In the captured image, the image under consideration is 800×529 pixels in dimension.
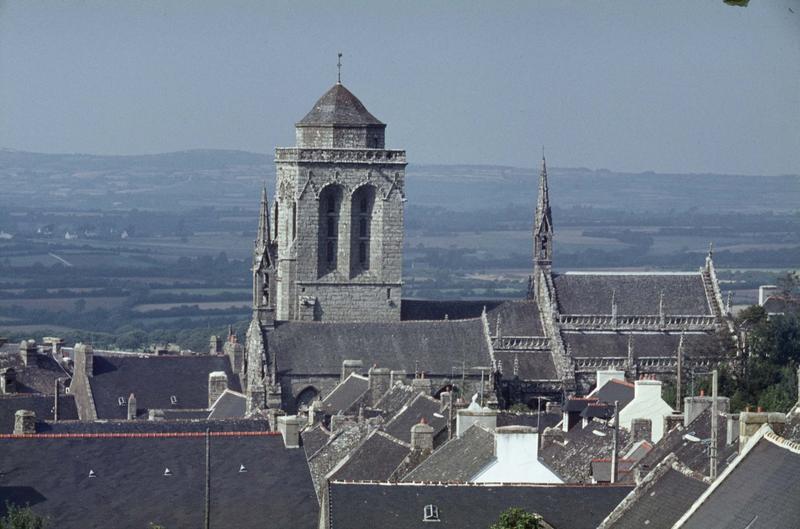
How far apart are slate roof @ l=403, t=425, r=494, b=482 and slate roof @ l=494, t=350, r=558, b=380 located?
46427mm

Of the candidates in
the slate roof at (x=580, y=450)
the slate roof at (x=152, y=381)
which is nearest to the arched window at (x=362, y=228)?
the slate roof at (x=152, y=381)

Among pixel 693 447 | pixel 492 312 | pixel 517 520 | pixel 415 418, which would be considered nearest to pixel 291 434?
→ pixel 693 447

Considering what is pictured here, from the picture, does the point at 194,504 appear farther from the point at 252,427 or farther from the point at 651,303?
the point at 651,303

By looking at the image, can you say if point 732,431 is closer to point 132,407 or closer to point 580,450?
point 580,450

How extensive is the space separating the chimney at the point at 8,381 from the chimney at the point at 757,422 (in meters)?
48.9

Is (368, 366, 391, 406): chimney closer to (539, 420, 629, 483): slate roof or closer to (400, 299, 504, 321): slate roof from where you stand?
(539, 420, 629, 483): slate roof

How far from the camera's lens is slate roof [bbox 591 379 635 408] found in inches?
2724

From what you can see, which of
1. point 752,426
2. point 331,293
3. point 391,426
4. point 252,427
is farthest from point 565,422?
point 331,293

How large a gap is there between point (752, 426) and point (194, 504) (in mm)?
15164

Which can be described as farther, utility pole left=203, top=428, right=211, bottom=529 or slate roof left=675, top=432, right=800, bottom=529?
utility pole left=203, top=428, right=211, bottom=529

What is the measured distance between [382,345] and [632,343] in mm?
10109

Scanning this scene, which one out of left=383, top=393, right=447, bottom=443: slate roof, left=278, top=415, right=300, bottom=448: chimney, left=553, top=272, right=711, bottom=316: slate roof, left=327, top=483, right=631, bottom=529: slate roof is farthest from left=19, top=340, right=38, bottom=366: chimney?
left=327, top=483, right=631, bottom=529: slate roof

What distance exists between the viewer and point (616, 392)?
2874 inches

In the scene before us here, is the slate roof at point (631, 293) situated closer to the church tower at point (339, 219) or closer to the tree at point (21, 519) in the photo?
the church tower at point (339, 219)
